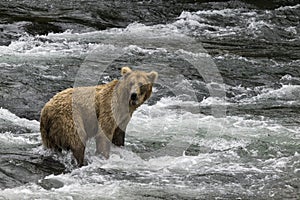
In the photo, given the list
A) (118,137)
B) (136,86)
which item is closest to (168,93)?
(118,137)

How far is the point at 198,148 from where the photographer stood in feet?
27.0

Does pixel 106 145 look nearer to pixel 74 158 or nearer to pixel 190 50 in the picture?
pixel 74 158

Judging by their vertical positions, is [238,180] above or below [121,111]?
below

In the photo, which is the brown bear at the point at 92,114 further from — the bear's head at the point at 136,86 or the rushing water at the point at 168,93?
the rushing water at the point at 168,93

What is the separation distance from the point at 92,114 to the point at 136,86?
61 centimetres

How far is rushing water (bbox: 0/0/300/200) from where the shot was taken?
6965 millimetres

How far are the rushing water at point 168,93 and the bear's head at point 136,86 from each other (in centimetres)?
66

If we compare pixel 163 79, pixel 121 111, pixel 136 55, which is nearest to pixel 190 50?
pixel 136 55

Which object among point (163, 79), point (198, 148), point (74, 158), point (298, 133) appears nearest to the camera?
point (74, 158)

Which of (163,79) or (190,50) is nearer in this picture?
(163,79)

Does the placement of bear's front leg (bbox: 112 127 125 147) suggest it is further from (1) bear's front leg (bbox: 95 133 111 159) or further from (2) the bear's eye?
(2) the bear's eye

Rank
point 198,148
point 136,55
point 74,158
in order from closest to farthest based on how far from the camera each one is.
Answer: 1. point 74,158
2. point 198,148
3. point 136,55

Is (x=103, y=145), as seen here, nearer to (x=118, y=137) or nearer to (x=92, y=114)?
(x=118, y=137)

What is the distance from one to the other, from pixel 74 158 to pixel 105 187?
2.75ft
